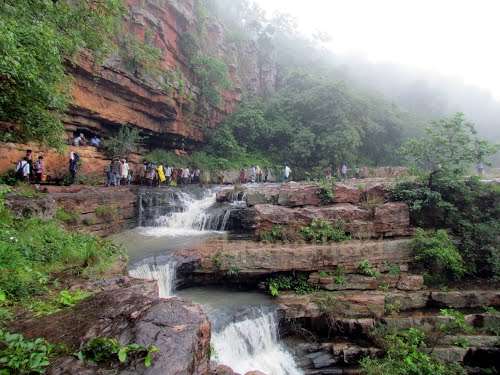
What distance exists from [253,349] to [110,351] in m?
5.12

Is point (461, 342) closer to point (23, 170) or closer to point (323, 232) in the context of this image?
point (323, 232)

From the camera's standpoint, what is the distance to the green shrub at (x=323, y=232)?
9.75m

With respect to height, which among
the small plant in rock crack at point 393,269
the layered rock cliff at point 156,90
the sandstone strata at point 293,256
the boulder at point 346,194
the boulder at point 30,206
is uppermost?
the layered rock cliff at point 156,90

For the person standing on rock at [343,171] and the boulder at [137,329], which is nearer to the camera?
the boulder at [137,329]

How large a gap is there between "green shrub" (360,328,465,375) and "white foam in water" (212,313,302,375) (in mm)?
1652

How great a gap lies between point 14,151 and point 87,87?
5250 mm

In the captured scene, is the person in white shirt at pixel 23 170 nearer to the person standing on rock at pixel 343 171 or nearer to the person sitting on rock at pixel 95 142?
the person sitting on rock at pixel 95 142

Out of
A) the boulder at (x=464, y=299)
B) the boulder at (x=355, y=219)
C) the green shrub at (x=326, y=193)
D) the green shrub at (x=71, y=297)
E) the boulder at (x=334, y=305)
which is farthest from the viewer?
the green shrub at (x=326, y=193)

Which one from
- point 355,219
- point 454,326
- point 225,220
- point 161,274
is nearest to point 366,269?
point 355,219

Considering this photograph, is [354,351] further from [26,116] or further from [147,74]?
[147,74]

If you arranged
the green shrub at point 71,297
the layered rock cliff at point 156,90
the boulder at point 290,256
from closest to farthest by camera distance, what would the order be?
1. the green shrub at point 71,297
2. the boulder at point 290,256
3. the layered rock cliff at point 156,90

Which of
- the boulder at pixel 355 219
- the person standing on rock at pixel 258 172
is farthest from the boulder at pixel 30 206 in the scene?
the person standing on rock at pixel 258 172

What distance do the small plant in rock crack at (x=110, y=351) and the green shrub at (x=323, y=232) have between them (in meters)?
7.86

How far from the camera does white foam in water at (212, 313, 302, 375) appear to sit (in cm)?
641
